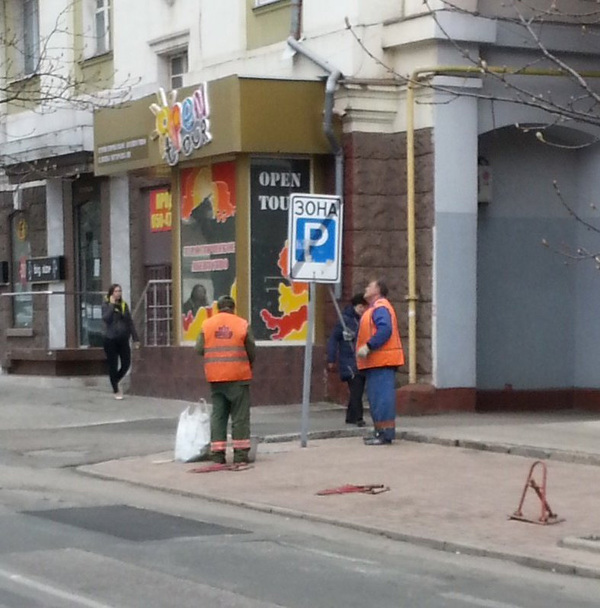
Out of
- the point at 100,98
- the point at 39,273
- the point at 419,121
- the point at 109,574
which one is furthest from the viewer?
the point at 39,273

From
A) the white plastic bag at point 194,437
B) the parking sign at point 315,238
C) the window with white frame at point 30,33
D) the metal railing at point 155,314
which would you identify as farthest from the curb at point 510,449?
the window with white frame at point 30,33

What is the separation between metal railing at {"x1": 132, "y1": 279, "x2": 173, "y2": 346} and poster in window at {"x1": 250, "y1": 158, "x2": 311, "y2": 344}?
237cm

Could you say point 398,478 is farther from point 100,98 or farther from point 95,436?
point 100,98

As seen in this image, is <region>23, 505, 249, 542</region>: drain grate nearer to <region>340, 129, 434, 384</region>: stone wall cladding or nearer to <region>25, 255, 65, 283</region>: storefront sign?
<region>340, 129, 434, 384</region>: stone wall cladding

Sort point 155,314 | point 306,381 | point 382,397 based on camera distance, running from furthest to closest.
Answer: point 155,314, point 382,397, point 306,381

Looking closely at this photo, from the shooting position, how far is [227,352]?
1471cm

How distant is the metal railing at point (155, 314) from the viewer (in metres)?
22.5

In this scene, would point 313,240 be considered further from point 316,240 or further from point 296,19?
point 296,19

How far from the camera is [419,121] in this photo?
1938 centimetres

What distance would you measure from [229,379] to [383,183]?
5.95 meters

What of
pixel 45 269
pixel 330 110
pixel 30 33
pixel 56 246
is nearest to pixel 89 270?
pixel 56 246

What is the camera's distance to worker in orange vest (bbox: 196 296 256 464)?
14688 mm

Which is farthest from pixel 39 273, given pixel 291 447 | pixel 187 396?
pixel 291 447

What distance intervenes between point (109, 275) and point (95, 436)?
7.95m
